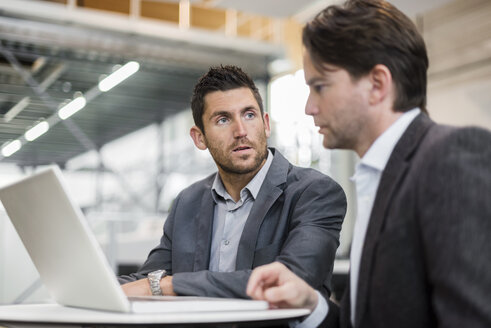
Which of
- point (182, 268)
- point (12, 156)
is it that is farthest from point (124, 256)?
point (182, 268)

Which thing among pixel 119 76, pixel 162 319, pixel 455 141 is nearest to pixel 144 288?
pixel 162 319

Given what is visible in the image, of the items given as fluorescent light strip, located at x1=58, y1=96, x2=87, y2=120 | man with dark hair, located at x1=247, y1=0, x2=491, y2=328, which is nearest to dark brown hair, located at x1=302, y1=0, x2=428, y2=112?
man with dark hair, located at x1=247, y1=0, x2=491, y2=328

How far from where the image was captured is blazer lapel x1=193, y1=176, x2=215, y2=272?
6.58 feet

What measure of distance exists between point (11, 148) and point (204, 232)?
3.88 m

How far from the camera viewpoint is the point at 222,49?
665cm

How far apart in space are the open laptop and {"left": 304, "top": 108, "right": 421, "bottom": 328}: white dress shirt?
0.81ft

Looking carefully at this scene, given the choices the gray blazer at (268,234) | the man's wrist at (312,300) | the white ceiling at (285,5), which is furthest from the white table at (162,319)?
the white ceiling at (285,5)

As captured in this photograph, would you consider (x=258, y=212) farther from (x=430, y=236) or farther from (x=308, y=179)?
(x=430, y=236)

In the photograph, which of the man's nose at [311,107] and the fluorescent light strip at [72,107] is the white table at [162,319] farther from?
the fluorescent light strip at [72,107]

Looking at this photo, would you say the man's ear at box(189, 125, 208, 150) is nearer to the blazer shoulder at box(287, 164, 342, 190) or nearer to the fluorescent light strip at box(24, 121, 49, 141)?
the blazer shoulder at box(287, 164, 342, 190)

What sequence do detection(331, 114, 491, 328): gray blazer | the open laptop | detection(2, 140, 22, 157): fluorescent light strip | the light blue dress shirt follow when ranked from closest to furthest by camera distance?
detection(331, 114, 491, 328): gray blazer
the open laptop
the light blue dress shirt
detection(2, 140, 22, 157): fluorescent light strip

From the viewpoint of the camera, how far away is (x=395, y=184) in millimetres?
1196

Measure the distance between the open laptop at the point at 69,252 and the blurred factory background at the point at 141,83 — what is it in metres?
3.64

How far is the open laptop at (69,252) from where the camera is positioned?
3.76 ft
